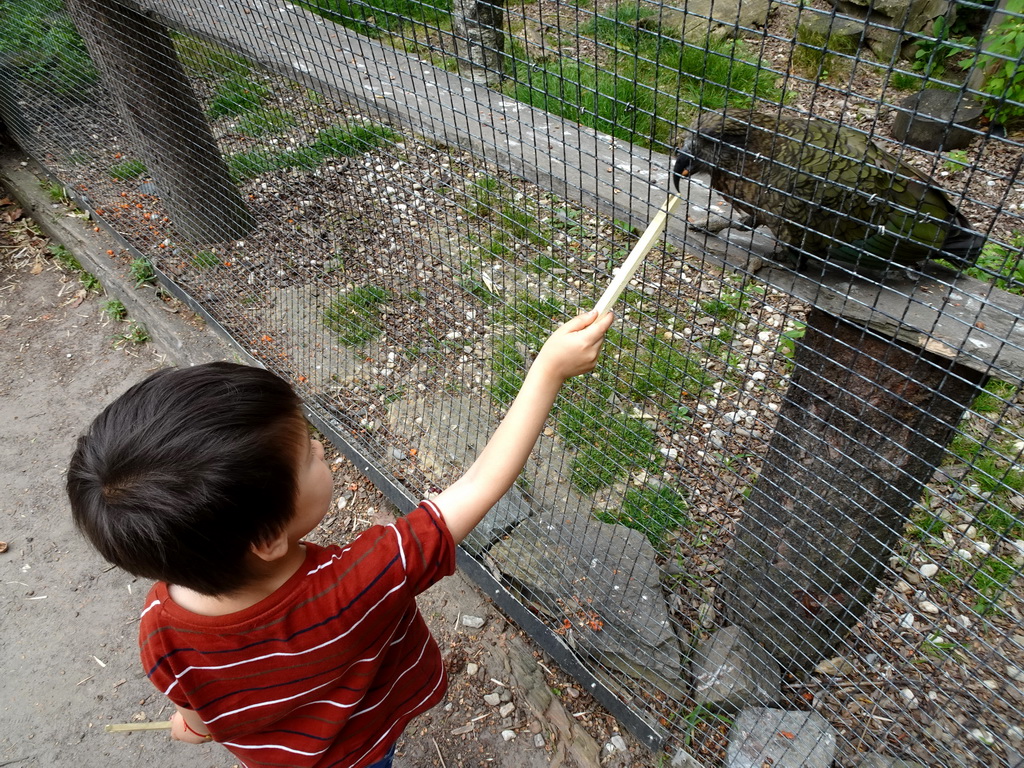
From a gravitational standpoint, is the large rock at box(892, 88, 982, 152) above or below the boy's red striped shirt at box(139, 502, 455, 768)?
below

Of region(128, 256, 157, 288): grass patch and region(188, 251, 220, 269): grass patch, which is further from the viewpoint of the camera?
region(128, 256, 157, 288): grass patch

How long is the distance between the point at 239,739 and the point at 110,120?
4.12m

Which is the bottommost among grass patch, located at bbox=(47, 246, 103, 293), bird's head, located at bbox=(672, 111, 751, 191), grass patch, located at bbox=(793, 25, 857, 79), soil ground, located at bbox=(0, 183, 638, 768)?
soil ground, located at bbox=(0, 183, 638, 768)

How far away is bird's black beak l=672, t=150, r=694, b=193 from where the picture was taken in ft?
4.42

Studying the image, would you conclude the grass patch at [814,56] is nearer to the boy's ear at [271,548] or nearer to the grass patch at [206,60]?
the grass patch at [206,60]

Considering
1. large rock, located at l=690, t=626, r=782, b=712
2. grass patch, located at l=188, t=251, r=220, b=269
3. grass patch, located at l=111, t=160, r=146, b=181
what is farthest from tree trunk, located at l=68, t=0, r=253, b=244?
large rock, located at l=690, t=626, r=782, b=712

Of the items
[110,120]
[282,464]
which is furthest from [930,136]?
[110,120]

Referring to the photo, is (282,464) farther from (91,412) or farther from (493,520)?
(91,412)

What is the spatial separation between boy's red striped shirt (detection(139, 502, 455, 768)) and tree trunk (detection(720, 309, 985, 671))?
2.72 ft

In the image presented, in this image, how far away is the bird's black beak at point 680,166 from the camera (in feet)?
4.42

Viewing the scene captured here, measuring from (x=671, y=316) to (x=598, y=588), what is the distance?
96 centimetres

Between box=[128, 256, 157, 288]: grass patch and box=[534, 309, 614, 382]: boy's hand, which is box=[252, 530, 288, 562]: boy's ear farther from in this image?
box=[128, 256, 157, 288]: grass patch

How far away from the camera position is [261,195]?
11.0 ft

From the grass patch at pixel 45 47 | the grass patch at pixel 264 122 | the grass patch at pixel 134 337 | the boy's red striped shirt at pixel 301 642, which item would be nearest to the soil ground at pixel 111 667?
the grass patch at pixel 134 337
